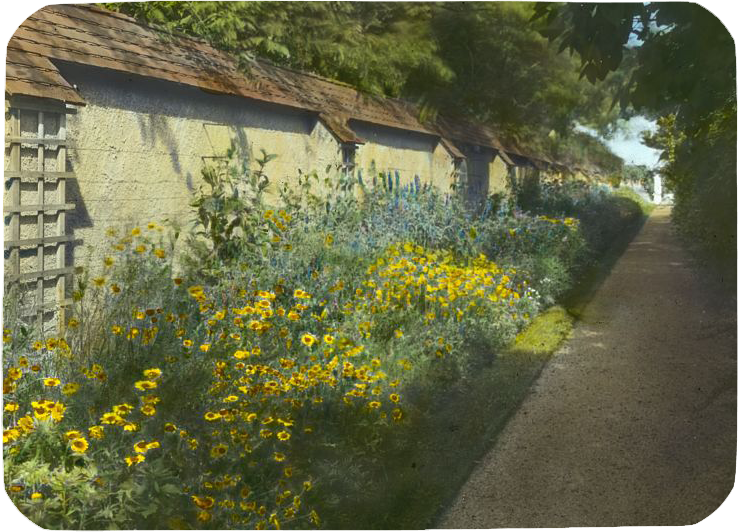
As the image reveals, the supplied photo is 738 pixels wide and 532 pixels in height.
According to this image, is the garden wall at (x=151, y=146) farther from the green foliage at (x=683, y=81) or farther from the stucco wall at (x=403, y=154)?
the green foliage at (x=683, y=81)

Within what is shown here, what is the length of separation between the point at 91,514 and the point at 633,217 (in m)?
4.81

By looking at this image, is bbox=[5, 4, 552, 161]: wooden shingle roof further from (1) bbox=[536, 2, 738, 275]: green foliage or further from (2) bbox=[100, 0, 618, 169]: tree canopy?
(1) bbox=[536, 2, 738, 275]: green foliage

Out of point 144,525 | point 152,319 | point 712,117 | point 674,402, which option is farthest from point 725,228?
point 144,525

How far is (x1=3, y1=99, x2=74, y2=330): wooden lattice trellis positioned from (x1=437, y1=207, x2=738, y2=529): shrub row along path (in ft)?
7.92

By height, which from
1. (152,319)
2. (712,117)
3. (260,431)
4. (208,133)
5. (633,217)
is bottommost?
(260,431)

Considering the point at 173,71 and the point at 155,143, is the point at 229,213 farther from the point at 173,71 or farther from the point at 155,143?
the point at 173,71

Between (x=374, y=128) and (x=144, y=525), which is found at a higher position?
(x=374, y=128)

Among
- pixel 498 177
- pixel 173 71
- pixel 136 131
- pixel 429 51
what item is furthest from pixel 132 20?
pixel 498 177

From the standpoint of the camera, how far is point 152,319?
13.1 ft

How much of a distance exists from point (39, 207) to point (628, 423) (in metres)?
3.74

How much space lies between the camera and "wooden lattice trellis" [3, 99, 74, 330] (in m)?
3.58

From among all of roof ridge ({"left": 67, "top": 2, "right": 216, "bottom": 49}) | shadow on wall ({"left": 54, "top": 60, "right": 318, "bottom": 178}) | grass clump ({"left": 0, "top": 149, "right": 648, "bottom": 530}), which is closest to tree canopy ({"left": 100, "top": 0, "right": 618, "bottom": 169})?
roof ridge ({"left": 67, "top": 2, "right": 216, "bottom": 49})

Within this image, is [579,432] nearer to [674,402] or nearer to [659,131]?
[674,402]

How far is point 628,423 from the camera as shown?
457cm
